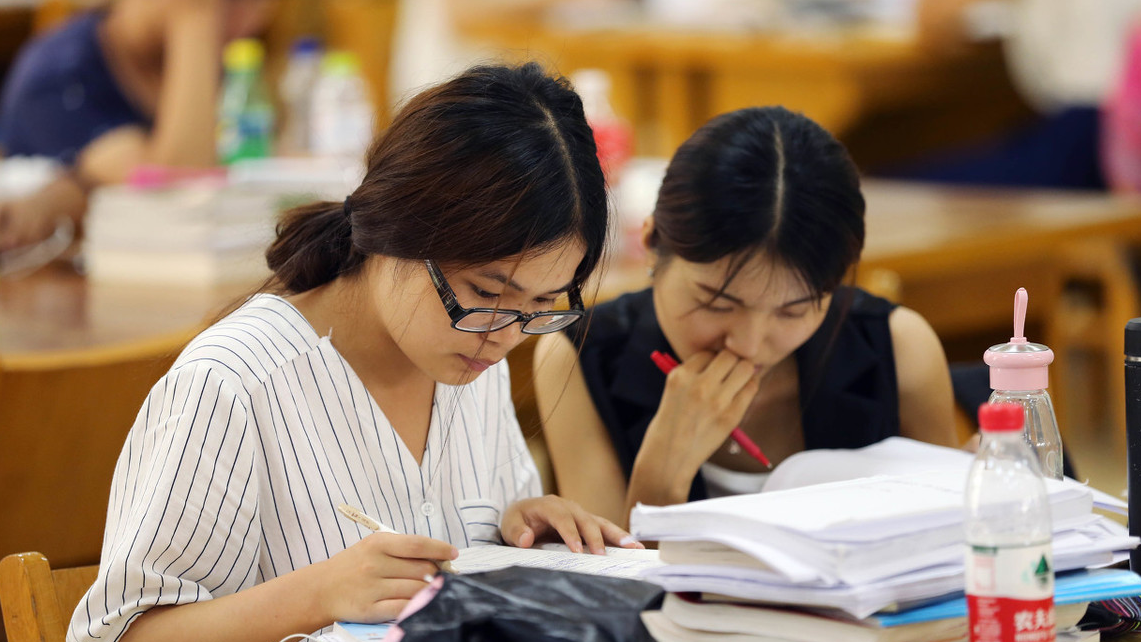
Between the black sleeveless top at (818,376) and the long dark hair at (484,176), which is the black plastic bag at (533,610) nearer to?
the long dark hair at (484,176)

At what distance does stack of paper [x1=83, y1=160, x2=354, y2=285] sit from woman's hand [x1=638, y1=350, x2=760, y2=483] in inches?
38.9

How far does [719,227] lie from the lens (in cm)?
139

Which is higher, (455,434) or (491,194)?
(491,194)

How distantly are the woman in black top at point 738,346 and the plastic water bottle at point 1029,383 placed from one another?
12.9 inches

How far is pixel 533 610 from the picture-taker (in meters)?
0.87

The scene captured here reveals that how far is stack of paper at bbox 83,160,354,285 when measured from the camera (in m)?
2.28

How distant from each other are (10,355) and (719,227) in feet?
3.14

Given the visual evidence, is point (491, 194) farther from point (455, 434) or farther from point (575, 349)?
point (575, 349)

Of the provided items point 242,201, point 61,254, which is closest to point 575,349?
point 242,201

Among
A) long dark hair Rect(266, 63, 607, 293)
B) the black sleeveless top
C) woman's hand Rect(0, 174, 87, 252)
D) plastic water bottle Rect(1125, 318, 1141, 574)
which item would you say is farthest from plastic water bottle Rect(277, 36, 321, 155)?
plastic water bottle Rect(1125, 318, 1141, 574)

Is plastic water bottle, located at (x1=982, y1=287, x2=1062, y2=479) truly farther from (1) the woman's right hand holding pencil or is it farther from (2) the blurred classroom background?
(2) the blurred classroom background

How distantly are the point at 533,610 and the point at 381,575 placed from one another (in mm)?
153

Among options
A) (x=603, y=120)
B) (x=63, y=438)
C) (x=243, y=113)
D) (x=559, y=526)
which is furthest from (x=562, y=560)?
(x=243, y=113)

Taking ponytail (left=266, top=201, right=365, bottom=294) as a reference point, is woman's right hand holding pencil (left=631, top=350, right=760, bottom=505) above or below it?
below
